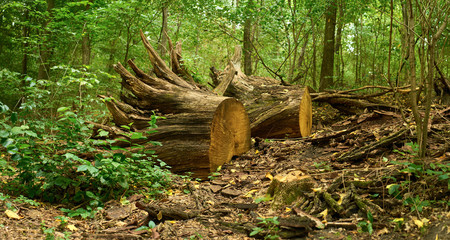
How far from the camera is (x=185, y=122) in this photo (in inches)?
205

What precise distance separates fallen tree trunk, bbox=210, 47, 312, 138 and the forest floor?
1.91 m

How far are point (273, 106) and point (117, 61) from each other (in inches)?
293

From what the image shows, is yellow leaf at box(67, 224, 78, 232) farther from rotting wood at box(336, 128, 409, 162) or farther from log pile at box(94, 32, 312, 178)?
rotting wood at box(336, 128, 409, 162)

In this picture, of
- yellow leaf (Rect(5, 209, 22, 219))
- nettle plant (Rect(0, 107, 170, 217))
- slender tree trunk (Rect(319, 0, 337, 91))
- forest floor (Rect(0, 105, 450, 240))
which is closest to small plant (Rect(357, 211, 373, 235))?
forest floor (Rect(0, 105, 450, 240))

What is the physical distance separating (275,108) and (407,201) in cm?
395

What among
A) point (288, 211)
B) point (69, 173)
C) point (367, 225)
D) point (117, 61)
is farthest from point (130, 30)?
point (367, 225)

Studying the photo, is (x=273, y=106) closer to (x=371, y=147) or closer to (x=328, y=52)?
(x=371, y=147)

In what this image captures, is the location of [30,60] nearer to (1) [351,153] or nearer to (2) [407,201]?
(1) [351,153]

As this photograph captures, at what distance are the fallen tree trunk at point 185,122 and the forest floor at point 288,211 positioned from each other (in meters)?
0.47

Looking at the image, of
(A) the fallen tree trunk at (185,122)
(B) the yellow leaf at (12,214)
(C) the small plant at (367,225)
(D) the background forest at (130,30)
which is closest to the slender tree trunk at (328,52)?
(D) the background forest at (130,30)

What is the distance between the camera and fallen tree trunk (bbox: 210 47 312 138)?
654 centimetres

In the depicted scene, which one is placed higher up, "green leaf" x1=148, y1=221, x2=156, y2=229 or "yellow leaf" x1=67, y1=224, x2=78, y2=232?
"green leaf" x1=148, y1=221, x2=156, y2=229

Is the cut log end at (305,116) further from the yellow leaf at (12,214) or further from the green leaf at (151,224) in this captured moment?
the yellow leaf at (12,214)

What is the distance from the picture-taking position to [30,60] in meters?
12.5
